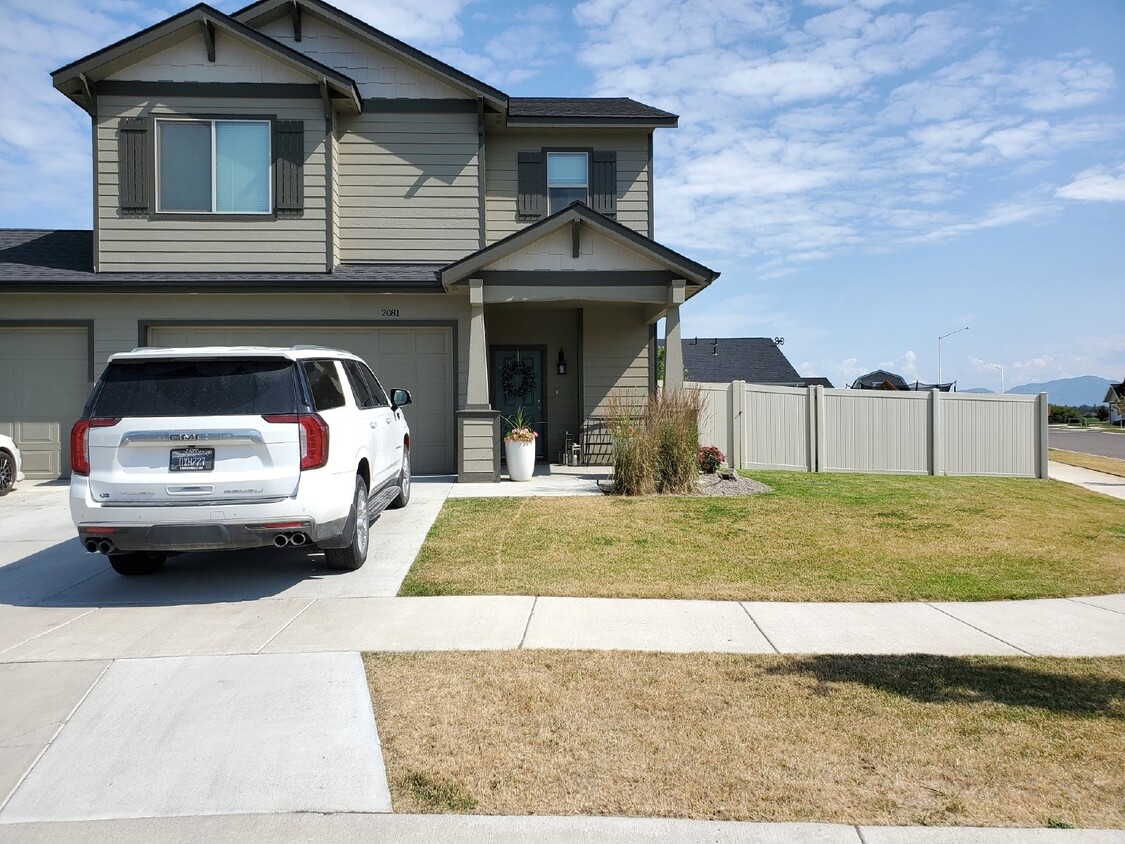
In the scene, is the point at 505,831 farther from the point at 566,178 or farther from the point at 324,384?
the point at 566,178

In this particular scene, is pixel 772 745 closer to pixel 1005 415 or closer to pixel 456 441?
pixel 456 441

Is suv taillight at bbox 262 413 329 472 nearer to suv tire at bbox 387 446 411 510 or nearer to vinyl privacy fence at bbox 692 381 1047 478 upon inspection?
suv tire at bbox 387 446 411 510

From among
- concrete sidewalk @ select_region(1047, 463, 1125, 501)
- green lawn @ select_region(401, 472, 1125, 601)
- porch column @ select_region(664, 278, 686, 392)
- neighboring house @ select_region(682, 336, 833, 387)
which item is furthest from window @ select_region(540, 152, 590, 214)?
neighboring house @ select_region(682, 336, 833, 387)

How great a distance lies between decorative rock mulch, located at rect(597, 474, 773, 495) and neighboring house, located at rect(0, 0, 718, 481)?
187 centimetres

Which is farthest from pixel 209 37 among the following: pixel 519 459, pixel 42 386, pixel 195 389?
pixel 195 389

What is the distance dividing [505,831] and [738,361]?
36973 millimetres

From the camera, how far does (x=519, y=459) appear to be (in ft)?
44.7

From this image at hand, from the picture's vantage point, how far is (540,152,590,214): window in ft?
54.4

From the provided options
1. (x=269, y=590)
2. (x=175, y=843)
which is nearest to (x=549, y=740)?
(x=175, y=843)

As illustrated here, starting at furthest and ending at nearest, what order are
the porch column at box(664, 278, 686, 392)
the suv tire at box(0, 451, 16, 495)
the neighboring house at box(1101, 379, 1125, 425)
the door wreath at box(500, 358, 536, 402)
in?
the neighboring house at box(1101, 379, 1125, 425)
the door wreath at box(500, 358, 536, 402)
the porch column at box(664, 278, 686, 392)
the suv tire at box(0, 451, 16, 495)

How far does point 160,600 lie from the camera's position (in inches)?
274

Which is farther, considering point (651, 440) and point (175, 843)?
point (651, 440)

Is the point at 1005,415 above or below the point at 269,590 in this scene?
above

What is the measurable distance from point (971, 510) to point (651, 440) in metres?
4.33
